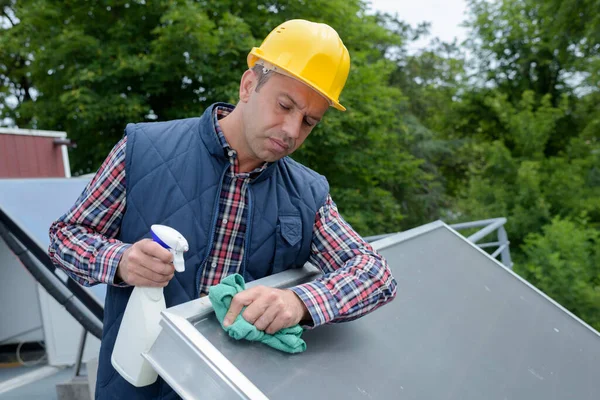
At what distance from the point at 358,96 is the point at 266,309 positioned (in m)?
10.2

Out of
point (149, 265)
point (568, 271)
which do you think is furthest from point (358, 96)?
point (149, 265)

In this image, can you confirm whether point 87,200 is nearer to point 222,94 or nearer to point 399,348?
point 399,348

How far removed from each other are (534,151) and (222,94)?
788 centimetres

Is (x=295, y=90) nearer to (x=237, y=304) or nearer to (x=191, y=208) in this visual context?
(x=191, y=208)

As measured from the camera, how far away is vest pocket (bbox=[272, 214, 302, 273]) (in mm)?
1536

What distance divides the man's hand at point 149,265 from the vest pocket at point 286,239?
44 cm

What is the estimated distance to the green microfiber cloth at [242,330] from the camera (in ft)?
3.39

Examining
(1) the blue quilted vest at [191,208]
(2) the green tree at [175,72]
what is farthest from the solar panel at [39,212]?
(2) the green tree at [175,72]

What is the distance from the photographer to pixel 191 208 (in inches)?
58.2

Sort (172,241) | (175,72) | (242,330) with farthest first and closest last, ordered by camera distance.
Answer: (175,72)
(172,241)
(242,330)

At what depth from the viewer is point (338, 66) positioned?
1449 mm

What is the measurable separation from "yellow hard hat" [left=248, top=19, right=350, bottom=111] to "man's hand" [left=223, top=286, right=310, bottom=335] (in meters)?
0.59

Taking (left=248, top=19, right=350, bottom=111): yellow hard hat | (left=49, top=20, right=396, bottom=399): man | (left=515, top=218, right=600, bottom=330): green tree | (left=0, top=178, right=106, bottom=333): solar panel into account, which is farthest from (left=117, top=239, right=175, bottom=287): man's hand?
(left=515, top=218, right=600, bottom=330): green tree

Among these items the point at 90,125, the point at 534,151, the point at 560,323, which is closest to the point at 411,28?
the point at 534,151
